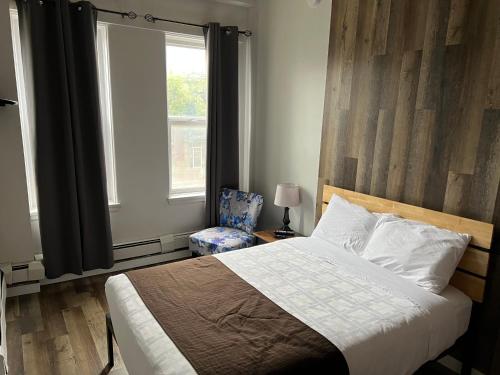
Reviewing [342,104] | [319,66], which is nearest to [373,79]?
[342,104]

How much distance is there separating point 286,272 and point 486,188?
1239mm

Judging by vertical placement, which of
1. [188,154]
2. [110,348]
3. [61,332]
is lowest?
[61,332]

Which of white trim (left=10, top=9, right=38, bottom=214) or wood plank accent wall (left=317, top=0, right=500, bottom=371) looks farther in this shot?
white trim (left=10, top=9, right=38, bottom=214)

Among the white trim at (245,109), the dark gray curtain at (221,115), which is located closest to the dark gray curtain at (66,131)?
the dark gray curtain at (221,115)

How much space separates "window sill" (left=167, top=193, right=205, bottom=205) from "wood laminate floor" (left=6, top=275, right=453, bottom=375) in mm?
1030

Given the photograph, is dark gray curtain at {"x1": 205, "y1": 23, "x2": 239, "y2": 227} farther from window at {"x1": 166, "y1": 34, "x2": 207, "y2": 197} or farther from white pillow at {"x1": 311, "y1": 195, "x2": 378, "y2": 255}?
white pillow at {"x1": 311, "y1": 195, "x2": 378, "y2": 255}

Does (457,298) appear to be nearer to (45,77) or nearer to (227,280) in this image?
(227,280)

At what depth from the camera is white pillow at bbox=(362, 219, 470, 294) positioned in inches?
76.4

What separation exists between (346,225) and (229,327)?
130 centimetres

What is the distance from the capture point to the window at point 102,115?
9.11 feet

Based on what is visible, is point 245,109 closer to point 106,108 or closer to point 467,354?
point 106,108

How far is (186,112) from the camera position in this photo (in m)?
3.60

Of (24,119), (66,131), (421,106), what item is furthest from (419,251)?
(24,119)

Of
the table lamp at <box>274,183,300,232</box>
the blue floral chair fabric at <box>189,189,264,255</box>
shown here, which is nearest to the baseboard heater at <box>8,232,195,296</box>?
the blue floral chair fabric at <box>189,189,264,255</box>
